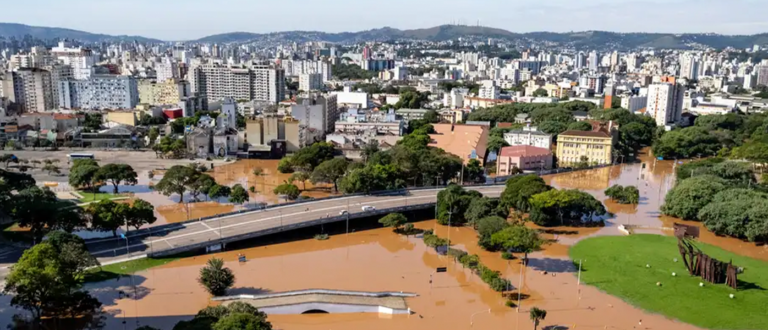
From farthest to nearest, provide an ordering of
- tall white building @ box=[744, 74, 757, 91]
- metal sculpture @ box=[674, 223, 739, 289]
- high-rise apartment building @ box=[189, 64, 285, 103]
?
1. tall white building @ box=[744, 74, 757, 91]
2. high-rise apartment building @ box=[189, 64, 285, 103]
3. metal sculpture @ box=[674, 223, 739, 289]

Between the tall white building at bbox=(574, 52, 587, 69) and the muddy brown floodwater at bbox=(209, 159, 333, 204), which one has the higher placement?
the tall white building at bbox=(574, 52, 587, 69)

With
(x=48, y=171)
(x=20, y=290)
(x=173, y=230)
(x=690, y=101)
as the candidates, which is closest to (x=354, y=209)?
(x=173, y=230)

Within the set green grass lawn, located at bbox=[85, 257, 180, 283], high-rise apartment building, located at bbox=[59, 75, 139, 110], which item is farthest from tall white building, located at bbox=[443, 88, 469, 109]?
green grass lawn, located at bbox=[85, 257, 180, 283]

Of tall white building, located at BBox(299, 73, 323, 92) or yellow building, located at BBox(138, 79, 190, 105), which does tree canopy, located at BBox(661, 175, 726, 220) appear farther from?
tall white building, located at BBox(299, 73, 323, 92)

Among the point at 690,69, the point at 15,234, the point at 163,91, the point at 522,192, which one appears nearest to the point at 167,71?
the point at 163,91

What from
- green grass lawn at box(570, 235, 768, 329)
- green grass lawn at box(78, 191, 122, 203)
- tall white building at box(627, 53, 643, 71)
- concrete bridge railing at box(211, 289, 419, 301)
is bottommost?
green grass lawn at box(570, 235, 768, 329)

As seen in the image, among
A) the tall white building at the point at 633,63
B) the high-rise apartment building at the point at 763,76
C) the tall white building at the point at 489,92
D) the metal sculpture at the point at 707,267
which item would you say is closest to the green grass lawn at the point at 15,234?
the metal sculpture at the point at 707,267

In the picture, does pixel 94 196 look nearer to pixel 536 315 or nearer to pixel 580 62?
pixel 536 315
